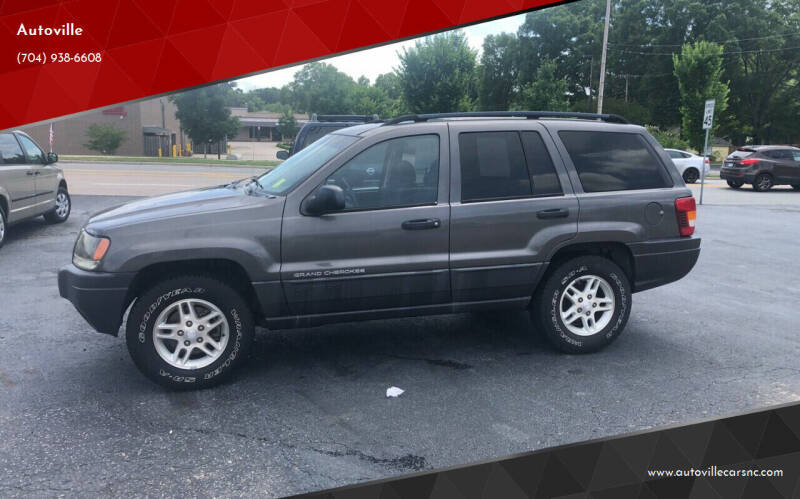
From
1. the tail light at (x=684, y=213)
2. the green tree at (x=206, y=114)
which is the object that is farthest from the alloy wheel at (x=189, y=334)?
the green tree at (x=206, y=114)

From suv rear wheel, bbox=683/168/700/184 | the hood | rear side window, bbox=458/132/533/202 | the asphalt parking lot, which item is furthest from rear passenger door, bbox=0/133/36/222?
suv rear wheel, bbox=683/168/700/184

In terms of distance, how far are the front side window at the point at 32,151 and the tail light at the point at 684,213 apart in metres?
10.2

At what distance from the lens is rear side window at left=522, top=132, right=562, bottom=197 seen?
5078mm

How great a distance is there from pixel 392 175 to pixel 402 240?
20.3 inches

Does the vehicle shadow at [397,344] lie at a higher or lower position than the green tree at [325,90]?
lower

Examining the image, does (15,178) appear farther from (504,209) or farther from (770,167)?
(770,167)

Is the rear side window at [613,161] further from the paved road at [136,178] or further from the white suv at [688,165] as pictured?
the white suv at [688,165]

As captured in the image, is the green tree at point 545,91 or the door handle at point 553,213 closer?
the door handle at point 553,213

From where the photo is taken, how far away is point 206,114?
1270 inches

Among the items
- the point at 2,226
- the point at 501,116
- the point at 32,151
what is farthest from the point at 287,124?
the point at 501,116

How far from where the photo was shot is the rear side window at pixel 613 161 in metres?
5.23

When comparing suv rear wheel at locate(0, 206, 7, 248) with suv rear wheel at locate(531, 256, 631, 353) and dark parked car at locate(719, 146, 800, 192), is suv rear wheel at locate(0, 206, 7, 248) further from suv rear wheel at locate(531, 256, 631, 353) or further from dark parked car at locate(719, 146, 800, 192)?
dark parked car at locate(719, 146, 800, 192)

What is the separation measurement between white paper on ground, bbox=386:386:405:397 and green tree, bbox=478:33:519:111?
39.6 meters

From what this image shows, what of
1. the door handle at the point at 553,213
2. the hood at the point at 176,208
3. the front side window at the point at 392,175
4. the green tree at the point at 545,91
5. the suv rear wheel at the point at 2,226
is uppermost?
the green tree at the point at 545,91
